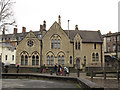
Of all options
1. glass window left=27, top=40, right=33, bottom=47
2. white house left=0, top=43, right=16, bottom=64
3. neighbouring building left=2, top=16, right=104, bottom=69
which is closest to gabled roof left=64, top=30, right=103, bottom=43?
neighbouring building left=2, top=16, right=104, bottom=69

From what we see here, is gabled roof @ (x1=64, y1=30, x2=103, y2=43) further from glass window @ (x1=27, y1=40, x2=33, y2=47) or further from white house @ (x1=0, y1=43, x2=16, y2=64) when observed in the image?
white house @ (x1=0, y1=43, x2=16, y2=64)

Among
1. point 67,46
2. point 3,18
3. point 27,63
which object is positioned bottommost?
point 27,63

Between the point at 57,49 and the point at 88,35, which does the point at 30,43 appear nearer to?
the point at 57,49

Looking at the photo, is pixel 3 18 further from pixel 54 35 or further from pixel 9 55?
pixel 9 55

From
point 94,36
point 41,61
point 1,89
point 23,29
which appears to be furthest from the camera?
point 23,29

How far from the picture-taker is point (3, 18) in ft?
99.2

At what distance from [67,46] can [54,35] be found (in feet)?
13.1

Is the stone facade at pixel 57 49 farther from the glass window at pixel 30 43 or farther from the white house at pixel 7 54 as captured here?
the white house at pixel 7 54

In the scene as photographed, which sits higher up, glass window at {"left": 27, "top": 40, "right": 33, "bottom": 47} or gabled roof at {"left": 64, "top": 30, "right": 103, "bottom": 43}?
gabled roof at {"left": 64, "top": 30, "right": 103, "bottom": 43}

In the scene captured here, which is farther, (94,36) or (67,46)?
(94,36)

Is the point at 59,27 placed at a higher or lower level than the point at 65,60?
higher

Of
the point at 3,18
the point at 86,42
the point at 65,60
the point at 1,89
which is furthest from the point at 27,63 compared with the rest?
the point at 1,89

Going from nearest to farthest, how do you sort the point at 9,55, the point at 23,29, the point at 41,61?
1. the point at 41,61
2. the point at 9,55
3. the point at 23,29

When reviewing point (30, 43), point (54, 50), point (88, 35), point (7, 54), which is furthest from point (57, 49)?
point (7, 54)
